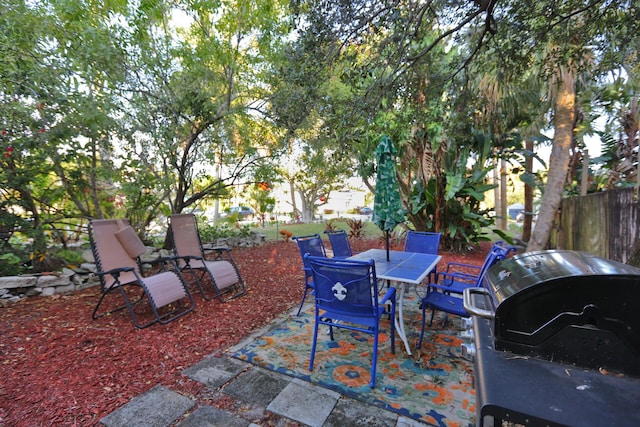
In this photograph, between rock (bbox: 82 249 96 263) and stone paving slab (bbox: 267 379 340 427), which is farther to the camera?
rock (bbox: 82 249 96 263)

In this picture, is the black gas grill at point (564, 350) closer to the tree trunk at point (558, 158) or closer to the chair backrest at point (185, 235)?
the chair backrest at point (185, 235)

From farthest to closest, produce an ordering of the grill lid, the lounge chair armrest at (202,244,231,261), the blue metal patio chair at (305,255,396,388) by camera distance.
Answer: the lounge chair armrest at (202,244,231,261) < the blue metal patio chair at (305,255,396,388) < the grill lid

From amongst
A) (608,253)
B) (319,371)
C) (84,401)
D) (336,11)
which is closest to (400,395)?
(319,371)

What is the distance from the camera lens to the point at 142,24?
15.6ft

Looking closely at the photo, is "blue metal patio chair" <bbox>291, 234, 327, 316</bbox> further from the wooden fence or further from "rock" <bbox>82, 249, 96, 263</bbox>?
"rock" <bbox>82, 249, 96, 263</bbox>

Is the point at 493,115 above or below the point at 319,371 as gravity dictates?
above

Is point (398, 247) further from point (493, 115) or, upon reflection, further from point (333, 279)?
point (333, 279)

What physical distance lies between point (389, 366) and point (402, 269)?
997mm

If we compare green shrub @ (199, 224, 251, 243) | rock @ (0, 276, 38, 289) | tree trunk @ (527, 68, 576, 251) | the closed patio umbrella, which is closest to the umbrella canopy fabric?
the closed patio umbrella

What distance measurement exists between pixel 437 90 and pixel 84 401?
5377 mm

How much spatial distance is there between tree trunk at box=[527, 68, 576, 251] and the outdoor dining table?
396cm

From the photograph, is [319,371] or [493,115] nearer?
[319,371]

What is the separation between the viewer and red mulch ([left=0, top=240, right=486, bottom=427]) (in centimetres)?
212

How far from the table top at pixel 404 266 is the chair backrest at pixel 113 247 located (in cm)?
314
